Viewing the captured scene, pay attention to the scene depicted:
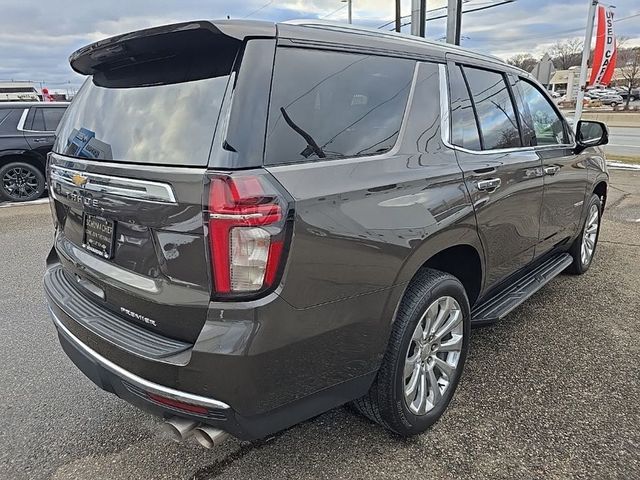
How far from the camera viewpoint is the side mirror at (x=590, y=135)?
4.05m

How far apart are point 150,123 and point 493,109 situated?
211 cm

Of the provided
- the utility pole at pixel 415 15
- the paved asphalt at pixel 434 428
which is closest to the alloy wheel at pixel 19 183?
the paved asphalt at pixel 434 428

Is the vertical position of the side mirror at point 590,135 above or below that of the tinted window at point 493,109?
below

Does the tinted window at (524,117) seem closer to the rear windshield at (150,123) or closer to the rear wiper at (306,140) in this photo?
the rear wiper at (306,140)

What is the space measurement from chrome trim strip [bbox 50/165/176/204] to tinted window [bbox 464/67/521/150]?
191cm

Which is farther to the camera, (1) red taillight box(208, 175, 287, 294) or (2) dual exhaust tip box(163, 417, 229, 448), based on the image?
(2) dual exhaust tip box(163, 417, 229, 448)

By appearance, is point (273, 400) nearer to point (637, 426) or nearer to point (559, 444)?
point (559, 444)

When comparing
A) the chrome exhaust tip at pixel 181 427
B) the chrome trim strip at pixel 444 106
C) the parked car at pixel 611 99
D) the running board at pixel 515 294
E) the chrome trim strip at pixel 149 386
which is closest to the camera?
the chrome trim strip at pixel 149 386

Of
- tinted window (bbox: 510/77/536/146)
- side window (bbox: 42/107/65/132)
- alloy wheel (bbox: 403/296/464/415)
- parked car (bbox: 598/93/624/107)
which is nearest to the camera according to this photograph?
alloy wheel (bbox: 403/296/464/415)

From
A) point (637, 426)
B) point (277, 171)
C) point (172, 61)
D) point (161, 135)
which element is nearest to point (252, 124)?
point (277, 171)

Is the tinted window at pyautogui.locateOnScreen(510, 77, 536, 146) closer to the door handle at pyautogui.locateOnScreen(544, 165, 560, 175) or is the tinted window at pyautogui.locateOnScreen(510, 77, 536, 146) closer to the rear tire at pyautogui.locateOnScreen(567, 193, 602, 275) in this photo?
the door handle at pyautogui.locateOnScreen(544, 165, 560, 175)

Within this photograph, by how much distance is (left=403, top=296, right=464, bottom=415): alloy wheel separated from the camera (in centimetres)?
235

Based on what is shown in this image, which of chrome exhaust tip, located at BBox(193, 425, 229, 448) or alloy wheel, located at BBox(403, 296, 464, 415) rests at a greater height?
chrome exhaust tip, located at BBox(193, 425, 229, 448)

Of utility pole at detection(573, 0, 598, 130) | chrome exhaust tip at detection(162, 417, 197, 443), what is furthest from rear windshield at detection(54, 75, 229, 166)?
utility pole at detection(573, 0, 598, 130)
